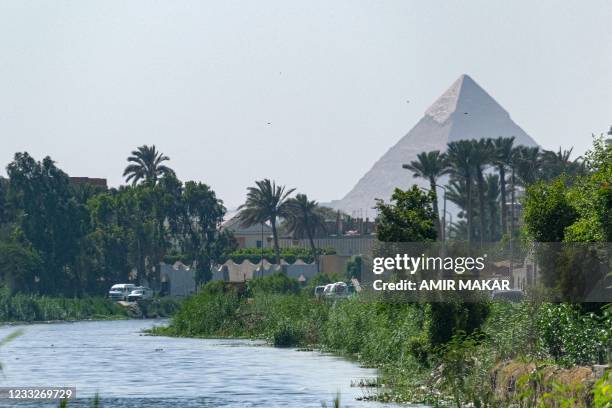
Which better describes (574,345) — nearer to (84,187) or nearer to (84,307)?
(84,307)

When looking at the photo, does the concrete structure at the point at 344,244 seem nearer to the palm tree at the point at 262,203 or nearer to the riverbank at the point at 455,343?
the palm tree at the point at 262,203

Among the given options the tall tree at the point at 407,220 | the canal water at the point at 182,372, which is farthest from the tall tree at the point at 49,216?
the tall tree at the point at 407,220

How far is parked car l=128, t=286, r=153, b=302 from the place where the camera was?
123m

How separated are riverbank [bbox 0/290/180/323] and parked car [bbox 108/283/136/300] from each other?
5.88m

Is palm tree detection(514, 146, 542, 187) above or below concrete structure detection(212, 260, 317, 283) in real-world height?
above

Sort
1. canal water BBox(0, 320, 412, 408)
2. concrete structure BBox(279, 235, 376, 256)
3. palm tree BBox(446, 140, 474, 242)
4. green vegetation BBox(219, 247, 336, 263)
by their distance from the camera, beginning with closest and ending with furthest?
canal water BBox(0, 320, 412, 408) → palm tree BBox(446, 140, 474, 242) → green vegetation BBox(219, 247, 336, 263) → concrete structure BBox(279, 235, 376, 256)

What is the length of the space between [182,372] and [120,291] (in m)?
79.5

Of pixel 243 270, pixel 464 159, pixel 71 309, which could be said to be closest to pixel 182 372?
pixel 71 309

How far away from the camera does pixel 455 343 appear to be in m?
34.6

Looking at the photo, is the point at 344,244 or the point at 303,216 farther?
the point at 344,244

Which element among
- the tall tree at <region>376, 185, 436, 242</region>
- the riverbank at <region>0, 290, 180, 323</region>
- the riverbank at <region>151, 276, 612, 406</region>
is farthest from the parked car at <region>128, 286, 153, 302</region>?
the tall tree at <region>376, 185, 436, 242</region>

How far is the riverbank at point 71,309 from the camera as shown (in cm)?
10425

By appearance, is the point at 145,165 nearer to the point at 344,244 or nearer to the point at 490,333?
the point at 344,244

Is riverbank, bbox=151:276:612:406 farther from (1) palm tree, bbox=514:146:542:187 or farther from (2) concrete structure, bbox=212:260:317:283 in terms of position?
(2) concrete structure, bbox=212:260:317:283
